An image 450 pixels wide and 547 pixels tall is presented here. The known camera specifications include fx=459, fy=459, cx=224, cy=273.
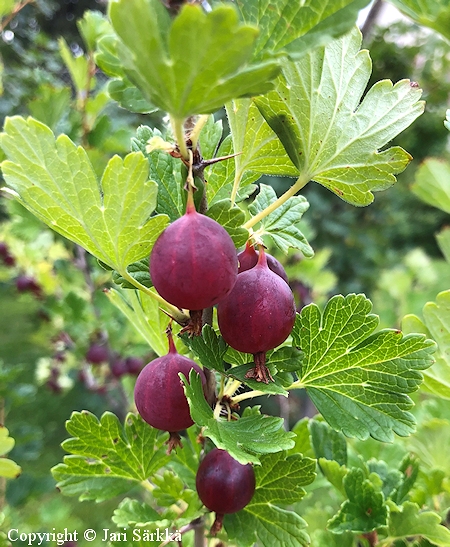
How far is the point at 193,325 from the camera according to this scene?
1.42 feet

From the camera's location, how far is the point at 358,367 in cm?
49

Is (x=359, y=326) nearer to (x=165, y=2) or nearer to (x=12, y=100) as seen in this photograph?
(x=165, y=2)

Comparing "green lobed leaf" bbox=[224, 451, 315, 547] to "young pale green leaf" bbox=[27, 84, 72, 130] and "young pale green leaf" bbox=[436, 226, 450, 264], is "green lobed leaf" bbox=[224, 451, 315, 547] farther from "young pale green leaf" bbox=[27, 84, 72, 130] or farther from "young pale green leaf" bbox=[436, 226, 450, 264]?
"young pale green leaf" bbox=[27, 84, 72, 130]

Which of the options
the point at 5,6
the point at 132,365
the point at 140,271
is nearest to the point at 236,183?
the point at 140,271

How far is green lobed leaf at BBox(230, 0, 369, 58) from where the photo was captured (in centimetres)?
31

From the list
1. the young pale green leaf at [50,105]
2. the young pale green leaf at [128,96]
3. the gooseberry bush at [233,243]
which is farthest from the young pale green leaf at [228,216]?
the young pale green leaf at [50,105]

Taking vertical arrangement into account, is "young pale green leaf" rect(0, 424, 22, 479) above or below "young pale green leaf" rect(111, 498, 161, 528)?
below

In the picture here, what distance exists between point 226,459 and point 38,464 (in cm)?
283

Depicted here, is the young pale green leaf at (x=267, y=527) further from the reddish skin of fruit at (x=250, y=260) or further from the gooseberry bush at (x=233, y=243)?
the reddish skin of fruit at (x=250, y=260)

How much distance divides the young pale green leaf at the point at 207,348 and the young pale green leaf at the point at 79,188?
0.32ft

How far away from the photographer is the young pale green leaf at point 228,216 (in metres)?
0.43

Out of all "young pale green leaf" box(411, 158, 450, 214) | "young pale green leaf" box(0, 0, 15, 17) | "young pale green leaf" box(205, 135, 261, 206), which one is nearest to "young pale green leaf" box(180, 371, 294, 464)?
"young pale green leaf" box(205, 135, 261, 206)

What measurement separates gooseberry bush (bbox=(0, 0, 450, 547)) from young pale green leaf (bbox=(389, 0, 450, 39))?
4 centimetres

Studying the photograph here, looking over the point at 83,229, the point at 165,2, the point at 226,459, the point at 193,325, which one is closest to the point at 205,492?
the point at 226,459
